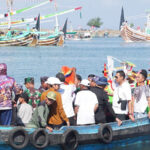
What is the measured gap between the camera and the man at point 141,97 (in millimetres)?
10234

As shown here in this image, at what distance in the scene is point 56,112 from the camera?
29.9 feet

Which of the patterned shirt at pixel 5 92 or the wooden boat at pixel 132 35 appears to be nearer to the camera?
the patterned shirt at pixel 5 92

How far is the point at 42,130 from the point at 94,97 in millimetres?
1130

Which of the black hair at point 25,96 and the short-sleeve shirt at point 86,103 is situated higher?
the black hair at point 25,96

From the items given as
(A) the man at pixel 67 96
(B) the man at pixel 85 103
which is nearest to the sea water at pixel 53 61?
(A) the man at pixel 67 96

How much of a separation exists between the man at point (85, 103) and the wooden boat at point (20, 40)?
188 feet

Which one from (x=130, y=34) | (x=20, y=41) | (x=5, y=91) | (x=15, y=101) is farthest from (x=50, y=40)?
(x=5, y=91)

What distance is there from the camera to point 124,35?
97.2m

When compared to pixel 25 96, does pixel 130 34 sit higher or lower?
higher

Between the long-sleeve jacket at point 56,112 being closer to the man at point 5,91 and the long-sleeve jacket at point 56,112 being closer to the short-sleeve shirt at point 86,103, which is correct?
the short-sleeve shirt at point 86,103

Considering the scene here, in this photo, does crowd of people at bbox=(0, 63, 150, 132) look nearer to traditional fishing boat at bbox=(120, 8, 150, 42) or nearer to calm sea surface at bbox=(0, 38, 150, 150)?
calm sea surface at bbox=(0, 38, 150, 150)

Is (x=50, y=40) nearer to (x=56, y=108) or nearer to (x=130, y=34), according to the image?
(x=130, y=34)

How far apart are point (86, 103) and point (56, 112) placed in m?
0.66

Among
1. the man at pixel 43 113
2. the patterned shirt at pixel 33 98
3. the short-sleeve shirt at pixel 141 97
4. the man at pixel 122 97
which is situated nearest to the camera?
the man at pixel 43 113
